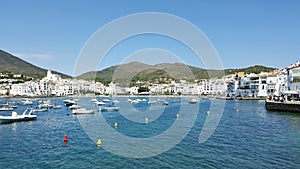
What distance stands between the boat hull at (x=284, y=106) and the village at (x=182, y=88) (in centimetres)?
4159

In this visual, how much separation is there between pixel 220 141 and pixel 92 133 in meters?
11.5

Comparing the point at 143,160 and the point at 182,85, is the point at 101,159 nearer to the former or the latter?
the point at 143,160

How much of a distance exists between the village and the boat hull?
41.6 metres

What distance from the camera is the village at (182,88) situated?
92.5 m

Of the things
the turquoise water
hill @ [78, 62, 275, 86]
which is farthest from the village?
the turquoise water

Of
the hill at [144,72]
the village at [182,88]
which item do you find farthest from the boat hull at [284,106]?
the village at [182,88]

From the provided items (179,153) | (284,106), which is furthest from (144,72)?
(179,153)

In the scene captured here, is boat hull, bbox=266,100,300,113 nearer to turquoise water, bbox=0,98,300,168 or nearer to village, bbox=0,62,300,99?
turquoise water, bbox=0,98,300,168

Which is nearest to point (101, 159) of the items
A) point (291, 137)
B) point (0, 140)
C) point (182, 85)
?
point (0, 140)

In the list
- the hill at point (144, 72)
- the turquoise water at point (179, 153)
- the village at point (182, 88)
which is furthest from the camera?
the village at point (182, 88)

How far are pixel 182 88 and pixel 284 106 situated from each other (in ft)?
346

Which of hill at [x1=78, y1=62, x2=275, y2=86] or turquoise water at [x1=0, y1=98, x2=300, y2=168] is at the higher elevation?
hill at [x1=78, y1=62, x2=275, y2=86]

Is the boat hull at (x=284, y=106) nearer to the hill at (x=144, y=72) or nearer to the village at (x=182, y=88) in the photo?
the hill at (x=144, y=72)

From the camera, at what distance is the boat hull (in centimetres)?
3971
